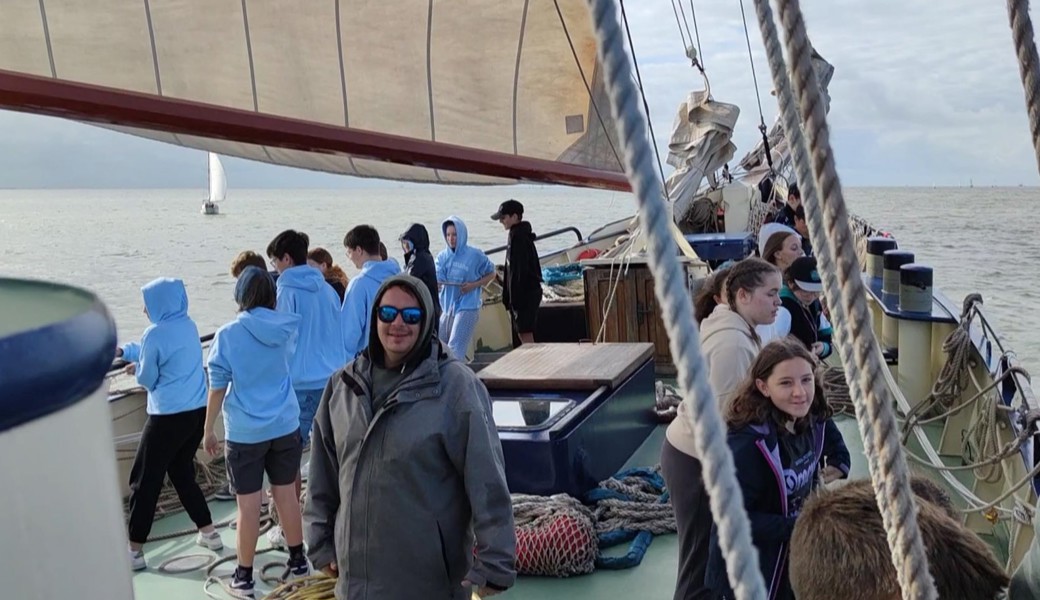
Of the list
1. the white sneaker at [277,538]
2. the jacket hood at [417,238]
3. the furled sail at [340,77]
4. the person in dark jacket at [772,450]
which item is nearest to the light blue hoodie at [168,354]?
the white sneaker at [277,538]

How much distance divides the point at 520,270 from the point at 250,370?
332 cm

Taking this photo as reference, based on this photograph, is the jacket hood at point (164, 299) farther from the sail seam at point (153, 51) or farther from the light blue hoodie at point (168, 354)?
the sail seam at point (153, 51)

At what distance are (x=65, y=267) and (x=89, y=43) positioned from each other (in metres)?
33.4

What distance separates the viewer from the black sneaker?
3443 millimetres

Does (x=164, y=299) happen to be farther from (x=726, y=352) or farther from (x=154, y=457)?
(x=726, y=352)

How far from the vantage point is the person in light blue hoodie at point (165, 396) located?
11.7ft

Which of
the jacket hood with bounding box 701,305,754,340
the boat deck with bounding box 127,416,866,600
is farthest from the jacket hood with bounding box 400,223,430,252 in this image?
the jacket hood with bounding box 701,305,754,340

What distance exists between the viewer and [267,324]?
10.7 feet

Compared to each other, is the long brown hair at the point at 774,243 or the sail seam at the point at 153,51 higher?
the sail seam at the point at 153,51

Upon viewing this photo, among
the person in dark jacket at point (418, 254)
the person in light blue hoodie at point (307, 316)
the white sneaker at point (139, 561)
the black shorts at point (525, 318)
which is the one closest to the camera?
the white sneaker at point (139, 561)

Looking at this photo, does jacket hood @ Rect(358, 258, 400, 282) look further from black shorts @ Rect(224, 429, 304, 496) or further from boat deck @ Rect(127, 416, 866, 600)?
boat deck @ Rect(127, 416, 866, 600)

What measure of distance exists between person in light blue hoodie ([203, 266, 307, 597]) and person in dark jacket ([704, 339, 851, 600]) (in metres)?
1.76

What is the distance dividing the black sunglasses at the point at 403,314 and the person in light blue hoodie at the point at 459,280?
3544mm

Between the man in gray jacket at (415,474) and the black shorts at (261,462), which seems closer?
the man in gray jacket at (415,474)
